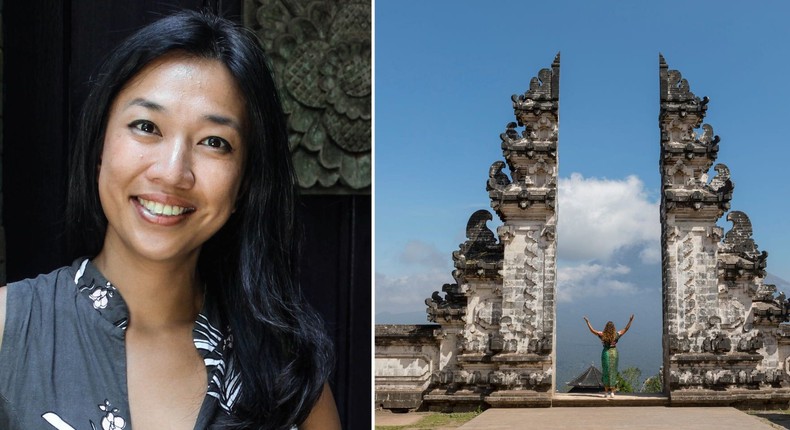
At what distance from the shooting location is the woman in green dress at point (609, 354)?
991 centimetres

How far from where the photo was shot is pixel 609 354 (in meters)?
10.0

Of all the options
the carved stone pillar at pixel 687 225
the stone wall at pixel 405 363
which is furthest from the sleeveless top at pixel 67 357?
the carved stone pillar at pixel 687 225

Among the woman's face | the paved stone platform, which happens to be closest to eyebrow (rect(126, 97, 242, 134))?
the woman's face

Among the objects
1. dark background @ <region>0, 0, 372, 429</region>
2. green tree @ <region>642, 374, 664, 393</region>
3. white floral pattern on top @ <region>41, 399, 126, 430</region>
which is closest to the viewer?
white floral pattern on top @ <region>41, 399, 126, 430</region>

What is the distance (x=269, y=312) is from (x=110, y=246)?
1.33ft

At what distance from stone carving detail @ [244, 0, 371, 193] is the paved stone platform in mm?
6262

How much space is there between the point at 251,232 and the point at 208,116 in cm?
31

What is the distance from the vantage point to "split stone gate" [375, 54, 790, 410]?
9.44 metres

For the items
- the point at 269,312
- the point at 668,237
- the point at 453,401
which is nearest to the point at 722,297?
the point at 668,237

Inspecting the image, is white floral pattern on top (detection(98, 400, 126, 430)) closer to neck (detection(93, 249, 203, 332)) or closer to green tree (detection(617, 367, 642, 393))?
neck (detection(93, 249, 203, 332))

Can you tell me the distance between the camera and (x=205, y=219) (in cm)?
183

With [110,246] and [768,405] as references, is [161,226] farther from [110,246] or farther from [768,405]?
[768,405]

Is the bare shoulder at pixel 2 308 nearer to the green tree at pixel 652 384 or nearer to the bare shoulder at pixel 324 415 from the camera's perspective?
the bare shoulder at pixel 324 415

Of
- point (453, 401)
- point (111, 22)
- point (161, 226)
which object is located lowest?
point (453, 401)
